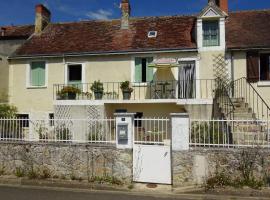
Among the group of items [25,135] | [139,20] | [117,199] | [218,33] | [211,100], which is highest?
[139,20]

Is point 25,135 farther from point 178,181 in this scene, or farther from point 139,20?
point 139,20

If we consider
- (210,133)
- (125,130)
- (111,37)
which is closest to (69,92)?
(111,37)

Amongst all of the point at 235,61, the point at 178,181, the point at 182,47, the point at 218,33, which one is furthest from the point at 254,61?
the point at 178,181

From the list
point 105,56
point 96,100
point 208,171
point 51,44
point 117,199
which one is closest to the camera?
point 117,199

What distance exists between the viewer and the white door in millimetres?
10562

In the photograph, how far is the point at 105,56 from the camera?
19859 millimetres

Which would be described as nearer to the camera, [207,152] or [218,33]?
[207,152]

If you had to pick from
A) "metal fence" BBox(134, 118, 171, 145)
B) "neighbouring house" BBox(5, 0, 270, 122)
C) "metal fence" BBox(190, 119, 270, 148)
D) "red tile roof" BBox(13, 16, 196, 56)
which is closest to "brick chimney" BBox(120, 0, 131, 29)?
"neighbouring house" BBox(5, 0, 270, 122)

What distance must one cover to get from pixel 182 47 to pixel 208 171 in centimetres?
992

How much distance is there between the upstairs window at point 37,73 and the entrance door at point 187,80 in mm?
8299

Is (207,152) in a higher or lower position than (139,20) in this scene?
lower

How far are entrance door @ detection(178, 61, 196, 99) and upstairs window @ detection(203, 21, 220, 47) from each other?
1346 mm

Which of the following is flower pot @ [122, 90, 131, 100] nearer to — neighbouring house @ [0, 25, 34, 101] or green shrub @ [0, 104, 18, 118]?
green shrub @ [0, 104, 18, 118]

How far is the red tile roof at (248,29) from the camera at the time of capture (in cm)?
1793
